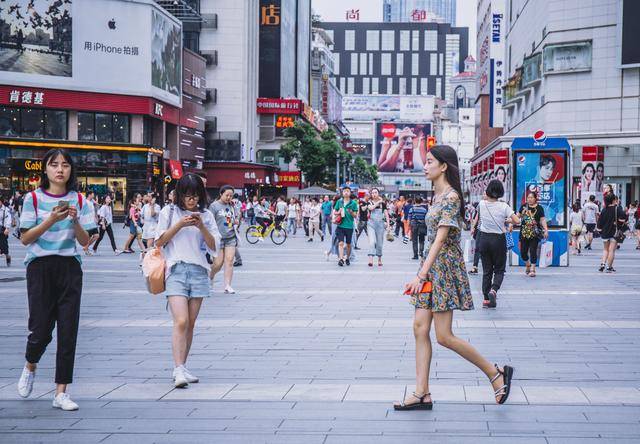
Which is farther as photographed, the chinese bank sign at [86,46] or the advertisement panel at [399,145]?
the advertisement panel at [399,145]

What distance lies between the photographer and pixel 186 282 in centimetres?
678

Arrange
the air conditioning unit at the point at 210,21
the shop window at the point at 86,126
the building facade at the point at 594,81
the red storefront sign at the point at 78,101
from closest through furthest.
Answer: the building facade at the point at 594,81
the red storefront sign at the point at 78,101
the shop window at the point at 86,126
the air conditioning unit at the point at 210,21

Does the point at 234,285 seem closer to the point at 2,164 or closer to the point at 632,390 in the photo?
the point at 632,390

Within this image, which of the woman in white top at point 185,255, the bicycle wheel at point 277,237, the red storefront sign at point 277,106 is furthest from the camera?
the red storefront sign at point 277,106

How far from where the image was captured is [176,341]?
6.71m

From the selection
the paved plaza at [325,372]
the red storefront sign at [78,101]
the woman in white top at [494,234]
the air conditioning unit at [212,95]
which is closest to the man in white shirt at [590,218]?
the paved plaza at [325,372]

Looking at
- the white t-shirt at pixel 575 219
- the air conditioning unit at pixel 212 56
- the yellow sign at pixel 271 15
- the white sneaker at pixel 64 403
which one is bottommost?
the white sneaker at pixel 64 403

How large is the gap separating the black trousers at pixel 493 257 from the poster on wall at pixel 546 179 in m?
7.73

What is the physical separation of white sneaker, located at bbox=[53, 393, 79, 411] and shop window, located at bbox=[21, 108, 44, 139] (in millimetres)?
44405

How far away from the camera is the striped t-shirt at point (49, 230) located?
5949mm

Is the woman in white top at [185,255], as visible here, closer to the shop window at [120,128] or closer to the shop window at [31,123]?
the shop window at [31,123]

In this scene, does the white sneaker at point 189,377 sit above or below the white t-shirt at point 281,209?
below

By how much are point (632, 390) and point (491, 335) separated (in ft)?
9.12

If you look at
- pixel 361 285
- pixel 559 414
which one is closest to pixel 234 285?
pixel 361 285
